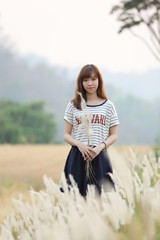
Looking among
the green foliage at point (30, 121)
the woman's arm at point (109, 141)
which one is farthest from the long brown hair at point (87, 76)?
the green foliage at point (30, 121)

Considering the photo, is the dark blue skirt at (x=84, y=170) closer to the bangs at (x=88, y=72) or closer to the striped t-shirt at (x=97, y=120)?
the striped t-shirt at (x=97, y=120)

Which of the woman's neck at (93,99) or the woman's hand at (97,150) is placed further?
the woman's neck at (93,99)

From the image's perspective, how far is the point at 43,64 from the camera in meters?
69.1

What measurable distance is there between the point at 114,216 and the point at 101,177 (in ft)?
5.10

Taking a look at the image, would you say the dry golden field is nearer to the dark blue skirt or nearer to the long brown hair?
the dark blue skirt

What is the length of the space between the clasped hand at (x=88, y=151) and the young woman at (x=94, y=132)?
83 mm

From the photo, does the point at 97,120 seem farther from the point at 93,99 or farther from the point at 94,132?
the point at 93,99

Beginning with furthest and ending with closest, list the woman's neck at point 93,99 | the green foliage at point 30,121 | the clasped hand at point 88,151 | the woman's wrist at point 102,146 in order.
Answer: the green foliage at point 30,121
the woman's neck at point 93,99
the woman's wrist at point 102,146
the clasped hand at point 88,151

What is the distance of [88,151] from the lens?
2.74 meters

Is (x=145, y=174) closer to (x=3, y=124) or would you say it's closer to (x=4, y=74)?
(x=3, y=124)

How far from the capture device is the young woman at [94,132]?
296 centimetres

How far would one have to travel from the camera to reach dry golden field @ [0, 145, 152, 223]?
482 centimetres

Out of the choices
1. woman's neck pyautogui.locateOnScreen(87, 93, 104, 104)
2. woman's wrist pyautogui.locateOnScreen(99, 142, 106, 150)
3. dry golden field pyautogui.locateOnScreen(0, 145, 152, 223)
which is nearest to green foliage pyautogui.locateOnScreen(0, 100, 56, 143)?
dry golden field pyautogui.locateOnScreen(0, 145, 152, 223)

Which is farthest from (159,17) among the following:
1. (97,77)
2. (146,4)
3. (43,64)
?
(43,64)
